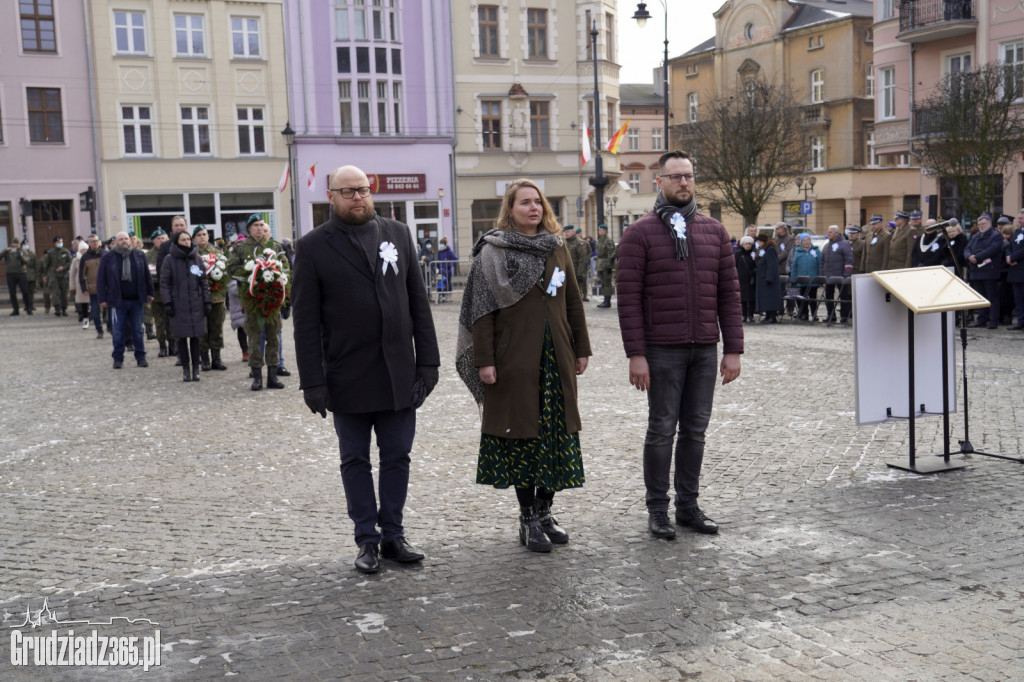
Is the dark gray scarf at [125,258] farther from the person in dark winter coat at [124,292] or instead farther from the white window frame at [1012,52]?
the white window frame at [1012,52]

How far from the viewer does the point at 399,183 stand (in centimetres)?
4444

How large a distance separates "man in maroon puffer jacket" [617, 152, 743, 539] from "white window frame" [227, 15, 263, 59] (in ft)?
130

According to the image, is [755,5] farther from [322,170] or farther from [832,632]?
[832,632]

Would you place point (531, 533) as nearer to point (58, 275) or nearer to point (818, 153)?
point (58, 275)

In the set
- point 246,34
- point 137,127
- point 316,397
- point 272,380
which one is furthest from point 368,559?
point 246,34

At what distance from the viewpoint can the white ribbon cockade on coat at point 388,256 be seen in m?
5.57

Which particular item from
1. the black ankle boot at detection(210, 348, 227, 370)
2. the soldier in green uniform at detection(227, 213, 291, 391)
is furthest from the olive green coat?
the black ankle boot at detection(210, 348, 227, 370)

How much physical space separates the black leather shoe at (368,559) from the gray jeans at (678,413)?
5.16ft

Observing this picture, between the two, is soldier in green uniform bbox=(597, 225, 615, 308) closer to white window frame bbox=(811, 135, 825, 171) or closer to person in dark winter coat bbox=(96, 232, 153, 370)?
person in dark winter coat bbox=(96, 232, 153, 370)

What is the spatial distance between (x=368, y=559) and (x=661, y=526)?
64.9 inches

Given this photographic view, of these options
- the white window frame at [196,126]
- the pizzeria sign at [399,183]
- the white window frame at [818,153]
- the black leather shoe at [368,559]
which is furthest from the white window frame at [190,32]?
the black leather shoe at [368,559]

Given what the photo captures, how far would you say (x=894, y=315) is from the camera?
25.1ft

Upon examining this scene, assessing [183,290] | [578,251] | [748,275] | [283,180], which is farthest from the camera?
[283,180]

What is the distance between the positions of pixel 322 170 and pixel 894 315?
125ft
